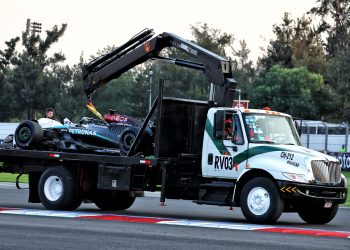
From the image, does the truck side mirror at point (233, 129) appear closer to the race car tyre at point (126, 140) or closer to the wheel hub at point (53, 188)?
the race car tyre at point (126, 140)

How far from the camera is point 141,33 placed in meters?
21.5

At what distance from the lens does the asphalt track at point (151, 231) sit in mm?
13461

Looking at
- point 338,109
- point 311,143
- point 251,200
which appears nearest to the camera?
point 251,200

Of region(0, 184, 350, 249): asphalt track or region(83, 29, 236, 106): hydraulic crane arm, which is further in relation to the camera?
region(83, 29, 236, 106): hydraulic crane arm

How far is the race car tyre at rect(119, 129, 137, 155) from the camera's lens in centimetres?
1981

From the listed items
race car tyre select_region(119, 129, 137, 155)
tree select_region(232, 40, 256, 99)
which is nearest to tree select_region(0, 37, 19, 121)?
tree select_region(232, 40, 256, 99)

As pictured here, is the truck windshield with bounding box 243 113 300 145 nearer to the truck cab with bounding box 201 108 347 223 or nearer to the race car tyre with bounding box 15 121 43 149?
the truck cab with bounding box 201 108 347 223

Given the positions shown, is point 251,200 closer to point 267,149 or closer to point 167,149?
point 267,149

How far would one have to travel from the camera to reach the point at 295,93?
9206cm

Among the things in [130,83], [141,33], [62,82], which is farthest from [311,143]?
[130,83]

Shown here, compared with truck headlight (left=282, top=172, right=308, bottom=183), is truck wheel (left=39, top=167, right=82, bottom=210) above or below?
below

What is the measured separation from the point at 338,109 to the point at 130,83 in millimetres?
32296

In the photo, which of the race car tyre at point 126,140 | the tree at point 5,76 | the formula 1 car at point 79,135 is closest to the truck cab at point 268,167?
the race car tyre at point 126,140

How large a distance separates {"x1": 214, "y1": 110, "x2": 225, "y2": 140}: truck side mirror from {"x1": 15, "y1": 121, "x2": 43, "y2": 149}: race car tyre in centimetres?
426
